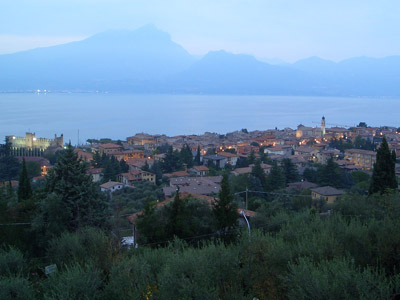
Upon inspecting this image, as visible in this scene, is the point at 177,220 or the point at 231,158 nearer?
the point at 177,220

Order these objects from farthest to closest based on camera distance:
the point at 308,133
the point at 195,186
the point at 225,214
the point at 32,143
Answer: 1. the point at 308,133
2. the point at 32,143
3. the point at 195,186
4. the point at 225,214

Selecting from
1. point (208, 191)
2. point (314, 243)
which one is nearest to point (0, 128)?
point (208, 191)

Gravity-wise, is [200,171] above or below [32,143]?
below

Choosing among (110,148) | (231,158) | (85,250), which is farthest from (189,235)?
(110,148)

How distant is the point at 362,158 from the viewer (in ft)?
87.8

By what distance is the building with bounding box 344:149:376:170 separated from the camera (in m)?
26.0

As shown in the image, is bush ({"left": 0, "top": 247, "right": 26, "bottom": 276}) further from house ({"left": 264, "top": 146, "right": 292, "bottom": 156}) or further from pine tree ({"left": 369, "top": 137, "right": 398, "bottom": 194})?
house ({"left": 264, "top": 146, "right": 292, "bottom": 156})

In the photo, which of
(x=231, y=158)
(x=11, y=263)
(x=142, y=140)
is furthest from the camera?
(x=142, y=140)

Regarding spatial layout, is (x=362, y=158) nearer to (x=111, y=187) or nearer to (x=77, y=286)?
(x=111, y=187)

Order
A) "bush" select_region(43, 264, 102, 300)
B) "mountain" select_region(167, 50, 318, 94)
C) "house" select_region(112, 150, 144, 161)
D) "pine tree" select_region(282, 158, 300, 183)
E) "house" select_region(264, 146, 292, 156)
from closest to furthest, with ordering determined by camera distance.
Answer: "bush" select_region(43, 264, 102, 300) < "pine tree" select_region(282, 158, 300, 183) < "house" select_region(112, 150, 144, 161) < "house" select_region(264, 146, 292, 156) < "mountain" select_region(167, 50, 318, 94)

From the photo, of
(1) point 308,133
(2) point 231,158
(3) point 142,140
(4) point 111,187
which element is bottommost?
(4) point 111,187

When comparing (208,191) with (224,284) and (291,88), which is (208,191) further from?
(291,88)

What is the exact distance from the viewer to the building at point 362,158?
25966 millimetres

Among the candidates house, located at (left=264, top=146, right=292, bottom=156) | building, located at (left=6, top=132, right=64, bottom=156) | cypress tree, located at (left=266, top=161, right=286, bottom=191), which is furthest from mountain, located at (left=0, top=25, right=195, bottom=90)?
cypress tree, located at (left=266, top=161, right=286, bottom=191)
